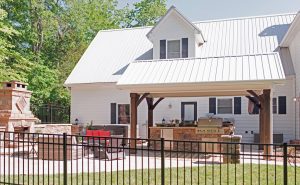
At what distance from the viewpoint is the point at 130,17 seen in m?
39.1

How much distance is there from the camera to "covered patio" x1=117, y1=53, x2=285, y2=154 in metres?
12.4

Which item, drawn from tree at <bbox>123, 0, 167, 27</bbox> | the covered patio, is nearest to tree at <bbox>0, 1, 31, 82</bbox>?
the covered patio

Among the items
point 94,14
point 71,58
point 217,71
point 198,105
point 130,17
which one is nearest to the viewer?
point 217,71

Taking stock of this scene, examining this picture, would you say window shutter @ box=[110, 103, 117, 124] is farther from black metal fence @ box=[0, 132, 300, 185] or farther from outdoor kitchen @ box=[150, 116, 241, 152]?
black metal fence @ box=[0, 132, 300, 185]

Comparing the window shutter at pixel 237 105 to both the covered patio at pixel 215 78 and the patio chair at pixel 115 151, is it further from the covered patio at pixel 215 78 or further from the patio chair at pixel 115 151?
the patio chair at pixel 115 151

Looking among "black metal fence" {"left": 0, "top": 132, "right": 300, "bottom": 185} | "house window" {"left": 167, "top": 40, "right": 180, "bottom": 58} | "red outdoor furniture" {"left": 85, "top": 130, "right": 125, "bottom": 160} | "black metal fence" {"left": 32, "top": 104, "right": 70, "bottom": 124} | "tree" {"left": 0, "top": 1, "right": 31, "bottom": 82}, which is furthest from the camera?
"black metal fence" {"left": 32, "top": 104, "right": 70, "bottom": 124}

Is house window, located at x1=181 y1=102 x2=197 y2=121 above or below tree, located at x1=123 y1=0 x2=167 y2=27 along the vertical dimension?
below

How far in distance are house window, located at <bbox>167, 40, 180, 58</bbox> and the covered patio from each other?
4.63 meters

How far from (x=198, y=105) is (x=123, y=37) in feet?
26.1

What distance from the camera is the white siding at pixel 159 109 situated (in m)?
17.4

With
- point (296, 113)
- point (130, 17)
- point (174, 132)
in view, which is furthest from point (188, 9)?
point (174, 132)

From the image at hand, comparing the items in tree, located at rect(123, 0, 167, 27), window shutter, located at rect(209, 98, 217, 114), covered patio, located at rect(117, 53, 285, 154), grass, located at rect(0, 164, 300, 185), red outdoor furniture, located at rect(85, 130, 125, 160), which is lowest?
grass, located at rect(0, 164, 300, 185)

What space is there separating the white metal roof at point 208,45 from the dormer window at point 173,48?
3.21 feet

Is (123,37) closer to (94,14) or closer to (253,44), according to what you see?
(253,44)
